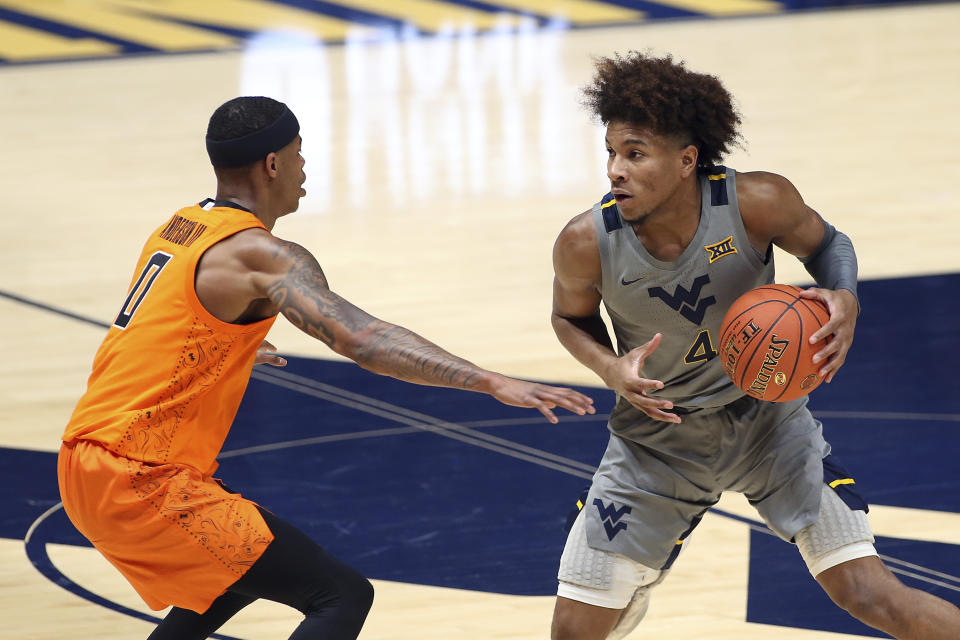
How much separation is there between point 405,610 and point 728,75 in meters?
8.99

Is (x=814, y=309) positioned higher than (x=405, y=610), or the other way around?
(x=814, y=309)

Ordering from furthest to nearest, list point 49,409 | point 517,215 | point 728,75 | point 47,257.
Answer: point 728,75, point 517,215, point 47,257, point 49,409

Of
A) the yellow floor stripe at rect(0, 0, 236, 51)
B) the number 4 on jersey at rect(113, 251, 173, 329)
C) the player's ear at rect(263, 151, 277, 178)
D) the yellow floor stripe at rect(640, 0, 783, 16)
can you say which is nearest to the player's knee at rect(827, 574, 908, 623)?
the player's ear at rect(263, 151, 277, 178)

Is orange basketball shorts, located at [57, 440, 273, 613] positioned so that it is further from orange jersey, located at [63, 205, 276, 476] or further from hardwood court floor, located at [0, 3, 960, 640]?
hardwood court floor, located at [0, 3, 960, 640]

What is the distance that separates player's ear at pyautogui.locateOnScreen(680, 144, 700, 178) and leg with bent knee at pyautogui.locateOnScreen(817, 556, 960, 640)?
3.71 ft

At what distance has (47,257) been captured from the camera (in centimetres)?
920

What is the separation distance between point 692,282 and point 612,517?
2.23 ft

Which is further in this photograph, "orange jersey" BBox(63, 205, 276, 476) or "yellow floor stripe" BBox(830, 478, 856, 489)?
"yellow floor stripe" BBox(830, 478, 856, 489)

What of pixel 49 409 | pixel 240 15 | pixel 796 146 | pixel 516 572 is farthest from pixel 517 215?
pixel 240 15

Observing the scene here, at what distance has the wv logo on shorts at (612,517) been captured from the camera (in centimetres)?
407

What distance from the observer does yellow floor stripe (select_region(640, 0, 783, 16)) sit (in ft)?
51.8

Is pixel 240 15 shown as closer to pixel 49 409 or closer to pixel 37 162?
pixel 37 162

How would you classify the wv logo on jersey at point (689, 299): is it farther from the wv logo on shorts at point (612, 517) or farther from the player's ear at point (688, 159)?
the wv logo on shorts at point (612, 517)

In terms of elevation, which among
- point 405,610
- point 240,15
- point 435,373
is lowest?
point 405,610
